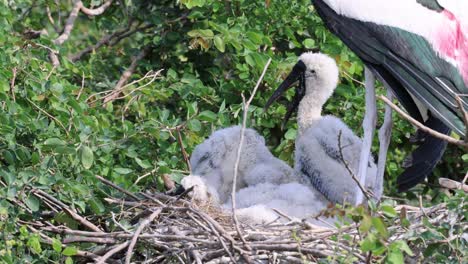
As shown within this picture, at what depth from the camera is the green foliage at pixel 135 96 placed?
20.0 feet

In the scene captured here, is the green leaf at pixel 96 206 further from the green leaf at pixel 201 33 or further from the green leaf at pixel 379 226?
the green leaf at pixel 379 226

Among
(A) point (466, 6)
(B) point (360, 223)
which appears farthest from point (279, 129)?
(B) point (360, 223)

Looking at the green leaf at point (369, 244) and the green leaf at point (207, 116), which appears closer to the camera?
the green leaf at point (369, 244)

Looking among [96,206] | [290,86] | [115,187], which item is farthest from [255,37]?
[96,206]

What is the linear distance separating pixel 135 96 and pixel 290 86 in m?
0.91

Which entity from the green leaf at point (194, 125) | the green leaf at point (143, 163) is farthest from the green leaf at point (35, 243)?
the green leaf at point (194, 125)

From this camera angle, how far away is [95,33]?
356 inches

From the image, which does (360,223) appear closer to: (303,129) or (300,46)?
(303,129)

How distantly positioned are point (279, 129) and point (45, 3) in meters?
1.71

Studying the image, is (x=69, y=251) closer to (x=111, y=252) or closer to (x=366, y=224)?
(x=111, y=252)

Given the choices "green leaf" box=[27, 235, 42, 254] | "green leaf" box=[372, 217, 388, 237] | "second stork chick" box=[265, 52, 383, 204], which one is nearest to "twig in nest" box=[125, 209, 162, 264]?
"green leaf" box=[27, 235, 42, 254]

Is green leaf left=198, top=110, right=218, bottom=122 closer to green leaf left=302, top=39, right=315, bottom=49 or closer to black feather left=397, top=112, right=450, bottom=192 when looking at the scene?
green leaf left=302, top=39, right=315, bottom=49

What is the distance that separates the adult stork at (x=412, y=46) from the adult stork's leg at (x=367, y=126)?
0.01 metres

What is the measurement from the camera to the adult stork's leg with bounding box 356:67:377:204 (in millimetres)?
6684
